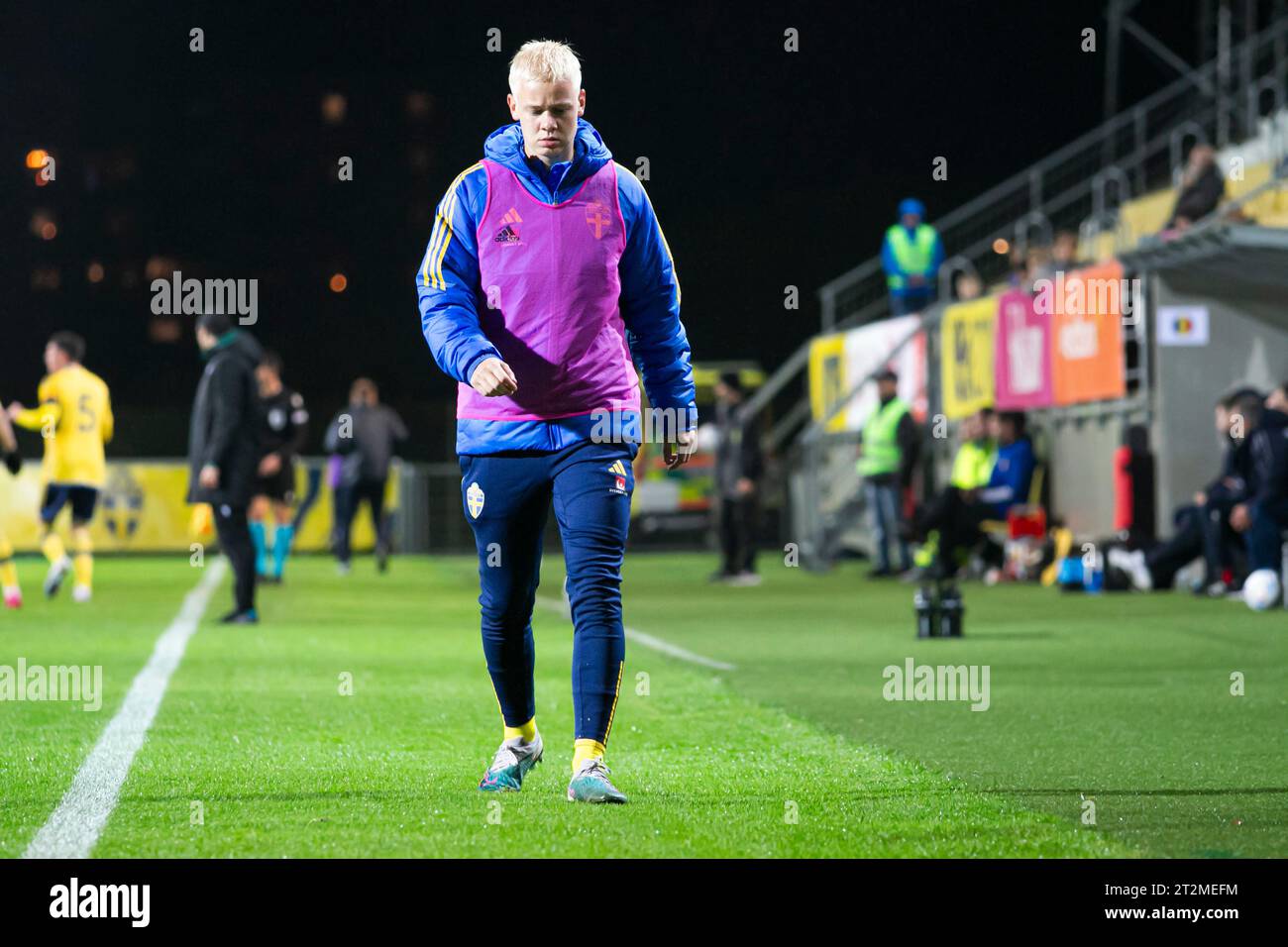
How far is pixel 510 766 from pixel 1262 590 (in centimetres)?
1026

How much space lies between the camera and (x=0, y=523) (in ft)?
103

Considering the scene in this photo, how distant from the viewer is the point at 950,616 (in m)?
13.4

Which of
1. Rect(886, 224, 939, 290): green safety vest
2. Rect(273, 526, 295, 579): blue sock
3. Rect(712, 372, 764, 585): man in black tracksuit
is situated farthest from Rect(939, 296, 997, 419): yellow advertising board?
Rect(273, 526, 295, 579): blue sock

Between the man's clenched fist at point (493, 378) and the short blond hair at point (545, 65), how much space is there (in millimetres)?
863

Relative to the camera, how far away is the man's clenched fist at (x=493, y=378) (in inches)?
233

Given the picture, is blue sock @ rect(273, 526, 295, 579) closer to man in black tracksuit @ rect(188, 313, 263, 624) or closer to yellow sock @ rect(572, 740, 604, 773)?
man in black tracksuit @ rect(188, 313, 263, 624)

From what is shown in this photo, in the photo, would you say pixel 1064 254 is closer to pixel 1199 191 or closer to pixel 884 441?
pixel 1199 191

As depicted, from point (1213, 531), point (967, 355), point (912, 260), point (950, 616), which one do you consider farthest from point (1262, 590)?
point (912, 260)

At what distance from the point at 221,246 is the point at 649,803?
40.5 meters

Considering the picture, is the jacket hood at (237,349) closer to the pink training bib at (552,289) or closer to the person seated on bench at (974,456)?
the pink training bib at (552,289)

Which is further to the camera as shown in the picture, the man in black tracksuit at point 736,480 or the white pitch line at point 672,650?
the man in black tracksuit at point 736,480

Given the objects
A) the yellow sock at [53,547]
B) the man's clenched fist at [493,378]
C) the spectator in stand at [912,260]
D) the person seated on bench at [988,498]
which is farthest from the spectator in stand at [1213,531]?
the man's clenched fist at [493,378]

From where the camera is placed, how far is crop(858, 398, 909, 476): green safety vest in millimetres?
22375

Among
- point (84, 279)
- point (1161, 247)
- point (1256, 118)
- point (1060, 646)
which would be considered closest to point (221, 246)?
point (84, 279)
